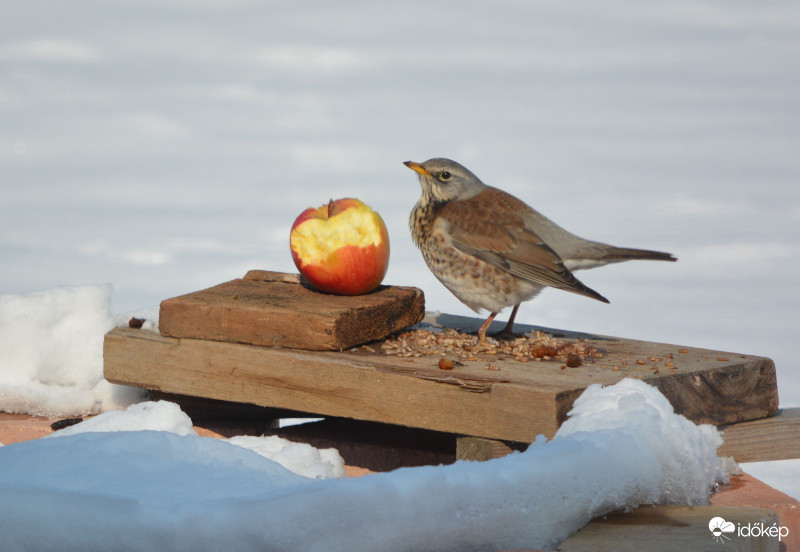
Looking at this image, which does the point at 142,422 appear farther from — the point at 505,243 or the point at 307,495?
the point at 505,243

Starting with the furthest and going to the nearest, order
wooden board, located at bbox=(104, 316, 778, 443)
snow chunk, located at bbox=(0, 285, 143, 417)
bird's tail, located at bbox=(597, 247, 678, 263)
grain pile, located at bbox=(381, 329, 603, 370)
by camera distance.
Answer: snow chunk, located at bbox=(0, 285, 143, 417) → bird's tail, located at bbox=(597, 247, 678, 263) → grain pile, located at bbox=(381, 329, 603, 370) → wooden board, located at bbox=(104, 316, 778, 443)

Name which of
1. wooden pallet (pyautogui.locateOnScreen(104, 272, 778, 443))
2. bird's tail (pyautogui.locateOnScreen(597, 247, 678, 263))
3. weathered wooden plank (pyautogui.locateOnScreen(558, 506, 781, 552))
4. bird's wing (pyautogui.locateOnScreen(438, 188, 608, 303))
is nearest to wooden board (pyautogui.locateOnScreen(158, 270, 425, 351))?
wooden pallet (pyautogui.locateOnScreen(104, 272, 778, 443))

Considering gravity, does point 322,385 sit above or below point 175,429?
above

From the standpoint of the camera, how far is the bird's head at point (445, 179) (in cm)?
414

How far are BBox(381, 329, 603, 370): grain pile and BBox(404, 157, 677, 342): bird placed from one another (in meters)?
0.12

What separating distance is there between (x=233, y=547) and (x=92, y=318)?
9.21ft

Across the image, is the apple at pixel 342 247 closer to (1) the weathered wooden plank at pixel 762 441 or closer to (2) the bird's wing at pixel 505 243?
(2) the bird's wing at pixel 505 243

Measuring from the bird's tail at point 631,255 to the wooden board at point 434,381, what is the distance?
38 cm

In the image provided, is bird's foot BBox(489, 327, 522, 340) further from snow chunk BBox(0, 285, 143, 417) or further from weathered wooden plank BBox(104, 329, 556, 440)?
snow chunk BBox(0, 285, 143, 417)

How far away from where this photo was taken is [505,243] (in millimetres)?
3918

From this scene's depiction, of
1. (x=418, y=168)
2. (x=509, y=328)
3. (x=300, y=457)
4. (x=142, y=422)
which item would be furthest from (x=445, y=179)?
(x=142, y=422)

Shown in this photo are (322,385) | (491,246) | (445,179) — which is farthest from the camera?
(445,179)

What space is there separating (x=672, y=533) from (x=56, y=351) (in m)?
3.33

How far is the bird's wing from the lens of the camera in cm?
384
